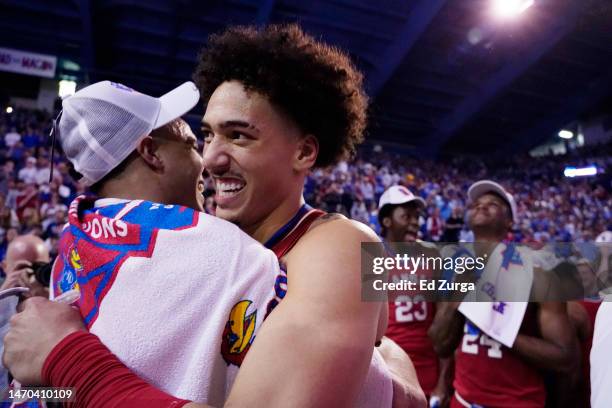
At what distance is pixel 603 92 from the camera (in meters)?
17.1

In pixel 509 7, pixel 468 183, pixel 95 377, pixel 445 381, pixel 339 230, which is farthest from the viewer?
pixel 468 183

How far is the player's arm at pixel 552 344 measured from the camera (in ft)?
6.18

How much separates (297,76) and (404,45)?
45.6ft

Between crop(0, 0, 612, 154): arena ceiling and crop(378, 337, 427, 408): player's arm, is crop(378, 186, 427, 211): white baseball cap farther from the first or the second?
crop(0, 0, 612, 154): arena ceiling

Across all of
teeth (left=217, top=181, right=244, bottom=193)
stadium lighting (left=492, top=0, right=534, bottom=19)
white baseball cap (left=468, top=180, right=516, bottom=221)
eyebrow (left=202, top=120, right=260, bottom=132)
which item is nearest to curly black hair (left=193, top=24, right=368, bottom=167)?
eyebrow (left=202, top=120, right=260, bottom=132)

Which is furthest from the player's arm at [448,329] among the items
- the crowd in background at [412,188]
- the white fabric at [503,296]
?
the crowd in background at [412,188]

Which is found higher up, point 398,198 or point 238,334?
point 398,198

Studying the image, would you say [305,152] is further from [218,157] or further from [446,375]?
[446,375]

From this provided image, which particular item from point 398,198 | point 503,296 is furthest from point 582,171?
point 503,296

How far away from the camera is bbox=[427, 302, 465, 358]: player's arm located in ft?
7.29

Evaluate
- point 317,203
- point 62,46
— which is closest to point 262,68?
point 317,203

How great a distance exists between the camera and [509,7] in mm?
12820

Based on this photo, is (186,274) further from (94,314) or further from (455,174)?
(455,174)

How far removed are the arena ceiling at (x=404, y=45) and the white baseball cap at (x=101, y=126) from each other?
10471 mm
